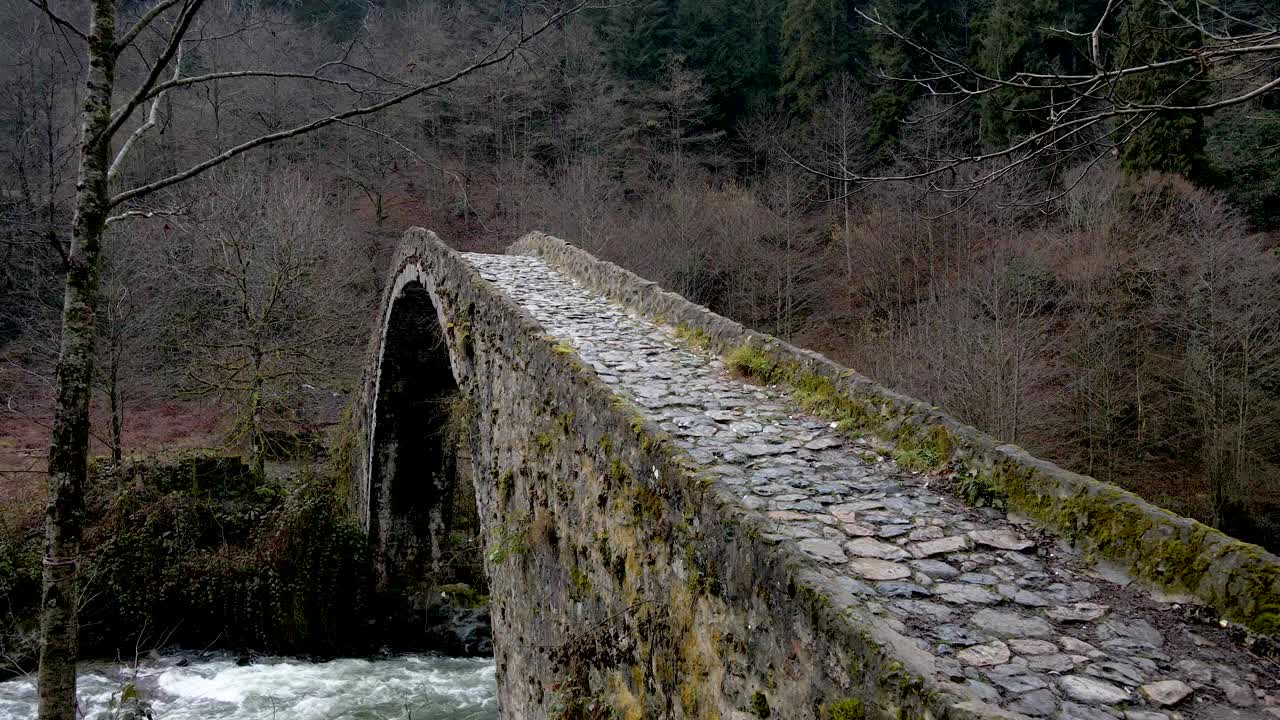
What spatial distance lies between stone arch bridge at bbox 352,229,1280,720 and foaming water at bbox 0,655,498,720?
5.68 m

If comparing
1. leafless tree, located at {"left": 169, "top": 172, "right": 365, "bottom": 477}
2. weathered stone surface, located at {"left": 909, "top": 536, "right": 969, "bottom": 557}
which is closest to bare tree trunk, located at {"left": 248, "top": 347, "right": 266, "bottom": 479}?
leafless tree, located at {"left": 169, "top": 172, "right": 365, "bottom": 477}

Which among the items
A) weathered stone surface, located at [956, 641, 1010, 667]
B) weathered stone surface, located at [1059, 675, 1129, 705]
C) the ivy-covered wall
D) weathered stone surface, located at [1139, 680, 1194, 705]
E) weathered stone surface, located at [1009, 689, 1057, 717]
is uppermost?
weathered stone surface, located at [956, 641, 1010, 667]

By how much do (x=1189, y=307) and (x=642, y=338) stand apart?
1469cm

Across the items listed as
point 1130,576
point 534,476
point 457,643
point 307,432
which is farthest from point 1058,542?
Answer: point 307,432

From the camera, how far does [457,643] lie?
45.3ft

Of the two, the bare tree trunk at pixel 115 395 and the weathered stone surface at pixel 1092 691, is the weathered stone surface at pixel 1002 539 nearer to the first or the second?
the weathered stone surface at pixel 1092 691

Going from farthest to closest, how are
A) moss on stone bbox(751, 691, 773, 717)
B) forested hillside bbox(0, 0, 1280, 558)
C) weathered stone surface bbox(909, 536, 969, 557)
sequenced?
forested hillside bbox(0, 0, 1280, 558) → weathered stone surface bbox(909, 536, 969, 557) → moss on stone bbox(751, 691, 773, 717)

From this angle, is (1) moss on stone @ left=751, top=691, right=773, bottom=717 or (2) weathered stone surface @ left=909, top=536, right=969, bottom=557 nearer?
(1) moss on stone @ left=751, top=691, right=773, bottom=717

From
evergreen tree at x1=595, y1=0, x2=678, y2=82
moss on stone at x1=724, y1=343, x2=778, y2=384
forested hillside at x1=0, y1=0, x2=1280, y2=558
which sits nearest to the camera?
moss on stone at x1=724, y1=343, x2=778, y2=384

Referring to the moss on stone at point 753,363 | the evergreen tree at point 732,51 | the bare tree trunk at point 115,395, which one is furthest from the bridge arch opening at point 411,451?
the evergreen tree at point 732,51

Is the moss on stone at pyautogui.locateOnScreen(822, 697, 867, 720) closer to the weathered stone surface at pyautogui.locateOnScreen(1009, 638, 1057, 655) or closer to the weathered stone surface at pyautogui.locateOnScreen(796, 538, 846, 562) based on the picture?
the weathered stone surface at pyautogui.locateOnScreen(1009, 638, 1057, 655)

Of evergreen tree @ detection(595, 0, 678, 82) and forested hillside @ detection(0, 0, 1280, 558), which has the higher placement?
evergreen tree @ detection(595, 0, 678, 82)

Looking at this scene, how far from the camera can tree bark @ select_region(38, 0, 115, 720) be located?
12.1 feet

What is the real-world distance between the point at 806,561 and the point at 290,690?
1151 cm
